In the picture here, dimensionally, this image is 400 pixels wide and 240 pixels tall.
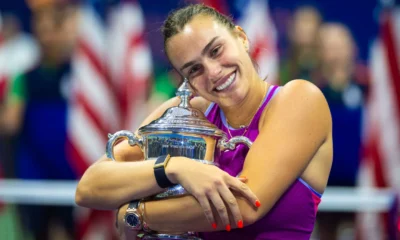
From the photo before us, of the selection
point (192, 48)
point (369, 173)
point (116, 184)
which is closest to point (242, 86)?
point (192, 48)

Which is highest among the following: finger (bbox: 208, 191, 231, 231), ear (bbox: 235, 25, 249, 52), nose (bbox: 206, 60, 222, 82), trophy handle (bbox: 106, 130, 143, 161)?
ear (bbox: 235, 25, 249, 52)

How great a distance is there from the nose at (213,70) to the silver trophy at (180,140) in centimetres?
12

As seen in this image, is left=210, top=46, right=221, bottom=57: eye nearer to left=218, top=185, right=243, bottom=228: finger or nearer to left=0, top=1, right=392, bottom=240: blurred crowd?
left=218, top=185, right=243, bottom=228: finger

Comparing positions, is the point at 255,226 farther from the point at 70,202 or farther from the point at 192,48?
the point at 70,202

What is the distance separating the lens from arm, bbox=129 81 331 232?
1.64 metres

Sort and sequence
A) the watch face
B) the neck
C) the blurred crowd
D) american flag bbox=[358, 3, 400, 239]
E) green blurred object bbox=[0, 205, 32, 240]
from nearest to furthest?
the watch face < the neck < american flag bbox=[358, 3, 400, 239] < the blurred crowd < green blurred object bbox=[0, 205, 32, 240]

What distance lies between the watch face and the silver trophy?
0.05 m

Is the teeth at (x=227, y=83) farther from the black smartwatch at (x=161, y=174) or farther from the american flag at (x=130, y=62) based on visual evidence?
the american flag at (x=130, y=62)

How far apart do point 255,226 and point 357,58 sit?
3.42 m

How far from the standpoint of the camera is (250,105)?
6.31 ft

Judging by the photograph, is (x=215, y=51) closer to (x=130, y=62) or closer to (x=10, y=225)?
(x=130, y=62)

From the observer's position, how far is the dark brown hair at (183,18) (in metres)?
1.82

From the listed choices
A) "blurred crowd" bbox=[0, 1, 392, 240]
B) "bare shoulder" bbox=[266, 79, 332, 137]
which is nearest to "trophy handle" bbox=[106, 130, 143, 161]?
"bare shoulder" bbox=[266, 79, 332, 137]

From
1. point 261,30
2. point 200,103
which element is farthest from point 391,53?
point 200,103
